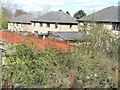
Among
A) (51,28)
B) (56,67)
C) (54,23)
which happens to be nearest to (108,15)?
(54,23)

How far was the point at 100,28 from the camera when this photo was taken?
1409 cm

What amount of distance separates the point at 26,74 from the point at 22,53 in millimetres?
1691

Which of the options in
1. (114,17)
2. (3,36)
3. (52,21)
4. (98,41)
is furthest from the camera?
(52,21)

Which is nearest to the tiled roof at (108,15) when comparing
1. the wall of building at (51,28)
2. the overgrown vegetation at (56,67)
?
the wall of building at (51,28)

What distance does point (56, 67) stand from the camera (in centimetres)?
884

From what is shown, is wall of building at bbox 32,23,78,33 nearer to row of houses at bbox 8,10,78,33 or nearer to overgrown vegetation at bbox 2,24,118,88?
row of houses at bbox 8,10,78,33

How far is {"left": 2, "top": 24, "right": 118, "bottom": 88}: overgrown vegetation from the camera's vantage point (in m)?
8.08

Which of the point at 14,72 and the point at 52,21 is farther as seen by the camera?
the point at 52,21

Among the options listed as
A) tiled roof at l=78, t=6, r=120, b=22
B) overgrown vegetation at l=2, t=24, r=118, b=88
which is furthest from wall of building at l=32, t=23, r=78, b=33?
overgrown vegetation at l=2, t=24, r=118, b=88

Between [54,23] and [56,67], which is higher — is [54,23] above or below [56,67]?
above

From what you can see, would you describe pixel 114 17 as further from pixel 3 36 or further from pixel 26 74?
pixel 26 74

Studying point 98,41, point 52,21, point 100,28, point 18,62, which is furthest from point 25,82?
point 52,21

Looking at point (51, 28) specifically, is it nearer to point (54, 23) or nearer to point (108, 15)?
point (54, 23)

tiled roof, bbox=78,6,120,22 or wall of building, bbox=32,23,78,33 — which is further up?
tiled roof, bbox=78,6,120,22
